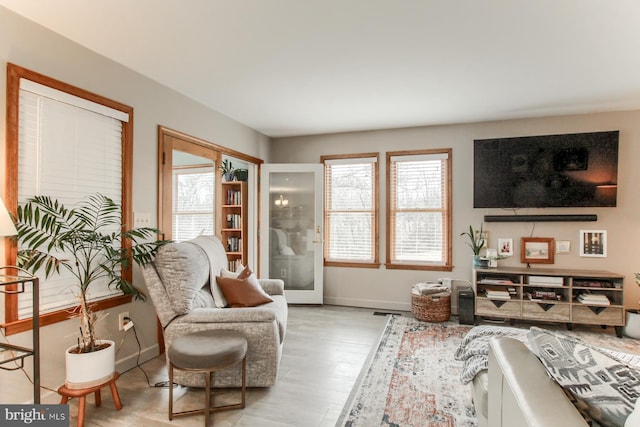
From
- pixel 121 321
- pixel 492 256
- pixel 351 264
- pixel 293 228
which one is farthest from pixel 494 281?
pixel 121 321

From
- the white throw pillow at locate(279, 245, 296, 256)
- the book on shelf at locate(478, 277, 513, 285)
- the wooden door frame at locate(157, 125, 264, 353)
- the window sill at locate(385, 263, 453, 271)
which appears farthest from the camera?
the white throw pillow at locate(279, 245, 296, 256)

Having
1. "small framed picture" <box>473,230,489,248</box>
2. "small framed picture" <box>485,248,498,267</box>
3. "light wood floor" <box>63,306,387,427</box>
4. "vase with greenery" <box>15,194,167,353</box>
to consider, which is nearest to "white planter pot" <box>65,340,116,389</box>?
"vase with greenery" <box>15,194,167,353</box>

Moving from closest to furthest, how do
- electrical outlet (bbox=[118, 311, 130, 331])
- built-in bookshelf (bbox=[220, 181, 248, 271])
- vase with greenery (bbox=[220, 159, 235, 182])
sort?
electrical outlet (bbox=[118, 311, 130, 331]) → built-in bookshelf (bbox=[220, 181, 248, 271]) → vase with greenery (bbox=[220, 159, 235, 182])

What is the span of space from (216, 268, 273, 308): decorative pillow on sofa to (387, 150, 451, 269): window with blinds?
2.25 metres

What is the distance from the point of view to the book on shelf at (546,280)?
3.51m

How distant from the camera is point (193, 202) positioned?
11.7ft

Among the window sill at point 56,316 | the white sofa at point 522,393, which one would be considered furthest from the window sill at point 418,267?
the window sill at point 56,316

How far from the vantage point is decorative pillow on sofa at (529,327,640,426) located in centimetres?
90

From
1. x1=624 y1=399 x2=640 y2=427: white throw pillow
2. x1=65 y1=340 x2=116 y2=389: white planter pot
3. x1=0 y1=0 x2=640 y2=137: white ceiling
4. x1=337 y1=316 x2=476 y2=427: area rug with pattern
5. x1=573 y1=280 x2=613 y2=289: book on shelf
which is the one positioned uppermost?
x1=0 y1=0 x2=640 y2=137: white ceiling

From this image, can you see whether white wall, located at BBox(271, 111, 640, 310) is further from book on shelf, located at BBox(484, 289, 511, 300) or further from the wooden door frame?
the wooden door frame

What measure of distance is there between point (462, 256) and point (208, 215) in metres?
3.23

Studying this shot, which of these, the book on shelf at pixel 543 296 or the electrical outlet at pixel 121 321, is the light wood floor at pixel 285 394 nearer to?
the electrical outlet at pixel 121 321

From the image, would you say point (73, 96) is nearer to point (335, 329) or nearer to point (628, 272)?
point (335, 329)

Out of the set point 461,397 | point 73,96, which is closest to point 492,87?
point 461,397
